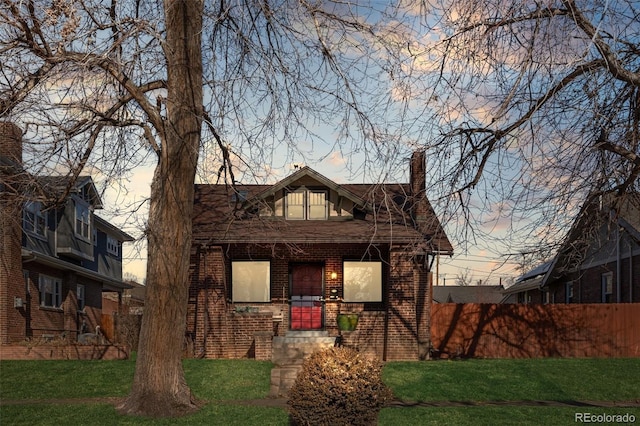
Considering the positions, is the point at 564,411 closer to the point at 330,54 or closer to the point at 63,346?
the point at 330,54

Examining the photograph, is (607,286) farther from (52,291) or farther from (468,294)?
(468,294)

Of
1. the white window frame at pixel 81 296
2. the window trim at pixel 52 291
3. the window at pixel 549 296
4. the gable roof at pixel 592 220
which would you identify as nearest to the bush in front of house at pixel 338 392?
the gable roof at pixel 592 220

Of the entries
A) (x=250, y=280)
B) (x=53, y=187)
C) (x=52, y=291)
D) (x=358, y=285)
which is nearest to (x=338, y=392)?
(x=53, y=187)

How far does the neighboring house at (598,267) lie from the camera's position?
42.8 ft

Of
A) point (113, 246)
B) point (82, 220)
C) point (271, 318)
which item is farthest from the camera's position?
point (113, 246)

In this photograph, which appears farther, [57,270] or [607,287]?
[57,270]

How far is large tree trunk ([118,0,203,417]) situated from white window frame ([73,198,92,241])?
20.2 metres

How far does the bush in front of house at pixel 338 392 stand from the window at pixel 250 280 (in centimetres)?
1588

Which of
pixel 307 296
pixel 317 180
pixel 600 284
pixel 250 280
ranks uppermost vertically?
pixel 317 180

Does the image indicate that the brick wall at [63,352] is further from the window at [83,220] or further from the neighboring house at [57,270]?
the window at [83,220]

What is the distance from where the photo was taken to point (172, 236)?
44.7 feet

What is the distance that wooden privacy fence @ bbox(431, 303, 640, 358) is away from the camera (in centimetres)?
2470

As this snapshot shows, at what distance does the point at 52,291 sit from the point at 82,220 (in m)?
4.21

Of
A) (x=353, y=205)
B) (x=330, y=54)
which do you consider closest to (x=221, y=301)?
(x=353, y=205)
